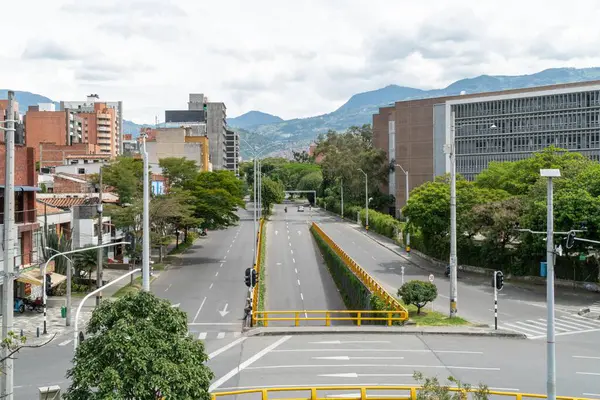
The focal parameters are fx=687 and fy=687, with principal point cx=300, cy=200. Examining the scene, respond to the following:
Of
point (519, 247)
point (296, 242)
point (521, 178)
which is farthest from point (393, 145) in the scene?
point (519, 247)

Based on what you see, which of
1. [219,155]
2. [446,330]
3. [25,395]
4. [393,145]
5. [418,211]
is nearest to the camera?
[25,395]

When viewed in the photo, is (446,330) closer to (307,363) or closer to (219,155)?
(307,363)

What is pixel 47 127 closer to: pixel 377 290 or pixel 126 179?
pixel 126 179

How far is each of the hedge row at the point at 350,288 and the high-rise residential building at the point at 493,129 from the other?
94.0ft

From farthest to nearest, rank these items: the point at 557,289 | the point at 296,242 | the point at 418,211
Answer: the point at 296,242 → the point at 418,211 → the point at 557,289

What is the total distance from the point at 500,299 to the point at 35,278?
2915 cm

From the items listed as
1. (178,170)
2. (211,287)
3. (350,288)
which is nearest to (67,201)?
(178,170)

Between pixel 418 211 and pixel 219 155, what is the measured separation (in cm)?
13988

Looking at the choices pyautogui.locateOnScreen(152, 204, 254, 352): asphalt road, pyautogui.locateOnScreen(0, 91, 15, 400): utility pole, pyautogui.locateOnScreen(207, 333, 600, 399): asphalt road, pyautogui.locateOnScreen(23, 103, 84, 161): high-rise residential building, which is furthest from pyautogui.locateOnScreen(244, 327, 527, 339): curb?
pyautogui.locateOnScreen(23, 103, 84, 161): high-rise residential building

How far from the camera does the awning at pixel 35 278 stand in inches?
1532

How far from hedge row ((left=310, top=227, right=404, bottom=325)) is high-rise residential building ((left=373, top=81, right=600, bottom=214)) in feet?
94.0

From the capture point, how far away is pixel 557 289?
48.5 metres

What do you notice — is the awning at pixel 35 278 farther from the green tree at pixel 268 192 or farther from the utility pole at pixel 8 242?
the green tree at pixel 268 192

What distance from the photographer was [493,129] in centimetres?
9250
